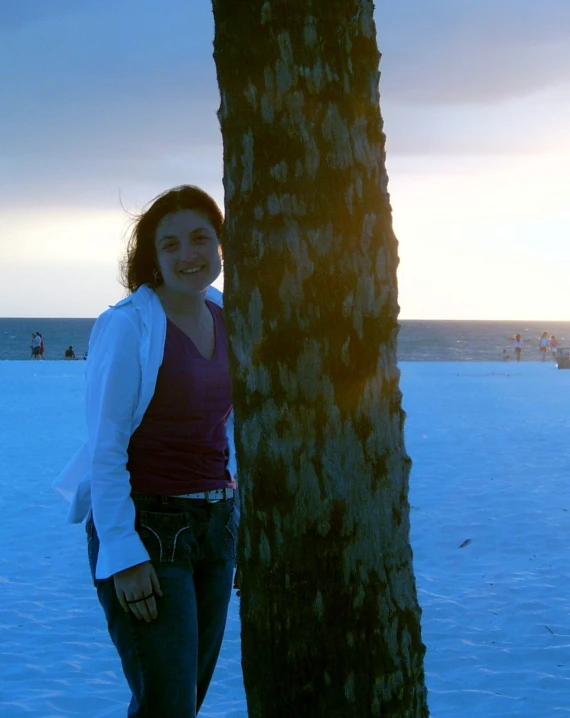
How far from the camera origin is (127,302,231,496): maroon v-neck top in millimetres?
2703

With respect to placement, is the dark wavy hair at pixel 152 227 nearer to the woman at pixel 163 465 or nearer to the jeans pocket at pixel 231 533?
the woman at pixel 163 465

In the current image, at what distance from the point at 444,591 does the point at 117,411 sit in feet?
15.0

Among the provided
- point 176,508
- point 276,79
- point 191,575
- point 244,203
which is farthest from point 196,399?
point 276,79

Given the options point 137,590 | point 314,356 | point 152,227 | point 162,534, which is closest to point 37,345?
point 152,227

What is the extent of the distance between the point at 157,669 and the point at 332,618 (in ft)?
1.98

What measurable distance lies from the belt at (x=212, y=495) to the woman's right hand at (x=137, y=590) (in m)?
0.27

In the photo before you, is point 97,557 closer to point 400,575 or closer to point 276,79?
point 400,575

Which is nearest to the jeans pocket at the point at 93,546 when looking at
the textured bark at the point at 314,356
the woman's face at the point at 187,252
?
the textured bark at the point at 314,356

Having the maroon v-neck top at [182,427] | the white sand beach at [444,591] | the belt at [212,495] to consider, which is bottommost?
the white sand beach at [444,591]

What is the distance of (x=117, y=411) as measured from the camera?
2588mm

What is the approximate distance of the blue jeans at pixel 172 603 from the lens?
2553 millimetres

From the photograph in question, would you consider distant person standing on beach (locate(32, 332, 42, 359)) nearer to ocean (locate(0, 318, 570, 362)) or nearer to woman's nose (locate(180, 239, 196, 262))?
ocean (locate(0, 318, 570, 362))

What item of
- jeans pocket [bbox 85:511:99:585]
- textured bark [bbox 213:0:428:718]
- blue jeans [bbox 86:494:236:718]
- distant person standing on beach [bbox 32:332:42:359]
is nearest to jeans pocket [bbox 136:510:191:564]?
blue jeans [bbox 86:494:236:718]

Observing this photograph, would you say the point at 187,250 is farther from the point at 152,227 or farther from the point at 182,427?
the point at 182,427
